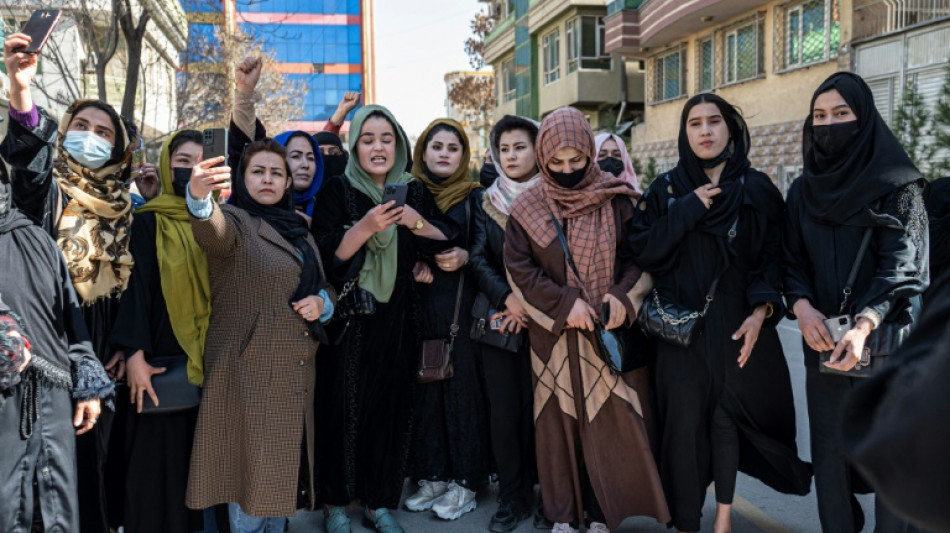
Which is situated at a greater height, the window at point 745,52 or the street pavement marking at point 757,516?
the window at point 745,52

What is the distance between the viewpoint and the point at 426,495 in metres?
4.03

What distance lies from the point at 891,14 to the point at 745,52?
4.26 metres

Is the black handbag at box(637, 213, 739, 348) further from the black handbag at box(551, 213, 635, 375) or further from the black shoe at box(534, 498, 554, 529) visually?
the black shoe at box(534, 498, 554, 529)

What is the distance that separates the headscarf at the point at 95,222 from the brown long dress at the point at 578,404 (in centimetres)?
168

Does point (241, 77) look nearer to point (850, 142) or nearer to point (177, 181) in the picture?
point (177, 181)

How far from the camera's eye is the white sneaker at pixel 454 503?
3.86 m

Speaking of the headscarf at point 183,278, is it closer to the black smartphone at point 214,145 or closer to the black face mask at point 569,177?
the black smartphone at point 214,145

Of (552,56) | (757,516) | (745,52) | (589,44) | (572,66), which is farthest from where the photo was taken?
(552,56)

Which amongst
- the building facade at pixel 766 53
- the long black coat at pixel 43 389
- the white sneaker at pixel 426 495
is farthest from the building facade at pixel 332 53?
the long black coat at pixel 43 389

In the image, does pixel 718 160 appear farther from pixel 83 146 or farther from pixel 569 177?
pixel 83 146

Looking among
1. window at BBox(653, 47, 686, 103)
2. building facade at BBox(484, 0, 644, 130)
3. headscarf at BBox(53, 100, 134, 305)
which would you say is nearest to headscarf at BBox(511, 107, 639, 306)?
headscarf at BBox(53, 100, 134, 305)

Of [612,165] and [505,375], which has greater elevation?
[612,165]

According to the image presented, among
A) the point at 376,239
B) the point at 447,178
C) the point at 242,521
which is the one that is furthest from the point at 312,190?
the point at 242,521

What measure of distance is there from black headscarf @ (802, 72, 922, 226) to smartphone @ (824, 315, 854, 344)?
385mm
